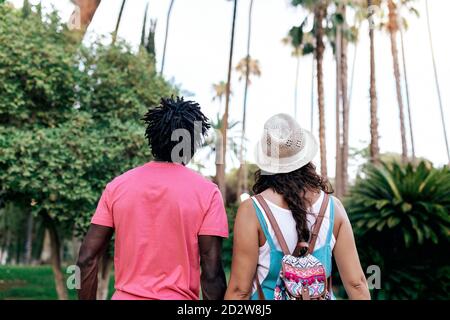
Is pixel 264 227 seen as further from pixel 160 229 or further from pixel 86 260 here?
pixel 86 260

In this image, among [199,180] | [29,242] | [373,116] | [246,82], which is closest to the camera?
[199,180]

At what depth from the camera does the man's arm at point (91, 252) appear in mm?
2820

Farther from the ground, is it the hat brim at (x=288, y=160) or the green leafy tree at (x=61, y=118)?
the green leafy tree at (x=61, y=118)

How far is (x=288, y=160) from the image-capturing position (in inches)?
110

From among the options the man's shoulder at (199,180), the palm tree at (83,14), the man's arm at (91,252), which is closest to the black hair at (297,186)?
the man's shoulder at (199,180)

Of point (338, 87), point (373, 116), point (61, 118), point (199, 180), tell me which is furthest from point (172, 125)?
point (338, 87)

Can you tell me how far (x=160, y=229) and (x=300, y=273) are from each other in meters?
0.65

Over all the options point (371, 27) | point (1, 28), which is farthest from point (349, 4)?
point (1, 28)

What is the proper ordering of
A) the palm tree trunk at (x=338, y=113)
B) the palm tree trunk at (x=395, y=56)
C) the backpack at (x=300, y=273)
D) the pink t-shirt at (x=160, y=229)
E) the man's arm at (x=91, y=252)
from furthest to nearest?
the palm tree trunk at (x=395, y=56)
the palm tree trunk at (x=338, y=113)
the man's arm at (x=91, y=252)
the pink t-shirt at (x=160, y=229)
the backpack at (x=300, y=273)

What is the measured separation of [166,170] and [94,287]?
0.69 m

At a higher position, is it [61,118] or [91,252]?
[61,118]

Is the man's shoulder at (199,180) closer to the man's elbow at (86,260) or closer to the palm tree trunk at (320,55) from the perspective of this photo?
the man's elbow at (86,260)

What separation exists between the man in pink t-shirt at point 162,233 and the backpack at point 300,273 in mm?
273

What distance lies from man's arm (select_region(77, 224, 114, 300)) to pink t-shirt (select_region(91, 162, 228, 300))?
0.05 m
